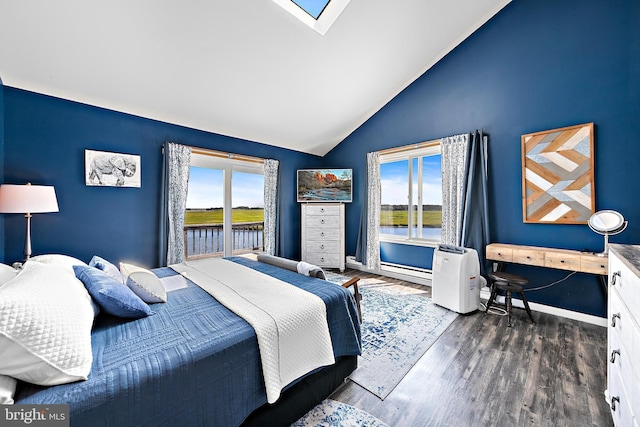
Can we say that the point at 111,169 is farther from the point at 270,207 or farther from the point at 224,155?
the point at 270,207

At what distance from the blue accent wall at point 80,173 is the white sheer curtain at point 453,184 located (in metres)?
3.75

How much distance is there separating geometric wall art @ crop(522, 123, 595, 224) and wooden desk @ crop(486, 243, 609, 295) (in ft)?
1.39

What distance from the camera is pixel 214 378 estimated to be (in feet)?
3.53

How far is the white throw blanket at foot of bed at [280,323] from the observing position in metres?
1.25

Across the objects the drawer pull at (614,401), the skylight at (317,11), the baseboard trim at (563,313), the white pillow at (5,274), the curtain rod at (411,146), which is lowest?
the baseboard trim at (563,313)

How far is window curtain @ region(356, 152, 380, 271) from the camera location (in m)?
4.49

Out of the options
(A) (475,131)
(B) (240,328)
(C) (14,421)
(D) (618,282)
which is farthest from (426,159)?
(C) (14,421)

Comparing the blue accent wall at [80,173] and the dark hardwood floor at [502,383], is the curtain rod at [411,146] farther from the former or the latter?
the blue accent wall at [80,173]

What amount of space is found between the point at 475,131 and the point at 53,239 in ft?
17.0

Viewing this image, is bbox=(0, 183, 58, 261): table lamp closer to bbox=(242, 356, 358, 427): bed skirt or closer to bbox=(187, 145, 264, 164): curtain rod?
bbox=(187, 145, 264, 164): curtain rod

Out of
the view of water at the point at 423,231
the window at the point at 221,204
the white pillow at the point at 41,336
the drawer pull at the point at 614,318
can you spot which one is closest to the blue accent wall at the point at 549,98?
the view of water at the point at 423,231

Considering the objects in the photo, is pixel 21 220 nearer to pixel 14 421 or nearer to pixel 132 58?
pixel 132 58

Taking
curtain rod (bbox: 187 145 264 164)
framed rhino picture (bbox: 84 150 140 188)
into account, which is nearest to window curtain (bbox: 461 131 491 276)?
curtain rod (bbox: 187 145 264 164)

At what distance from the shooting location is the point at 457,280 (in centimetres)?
285
